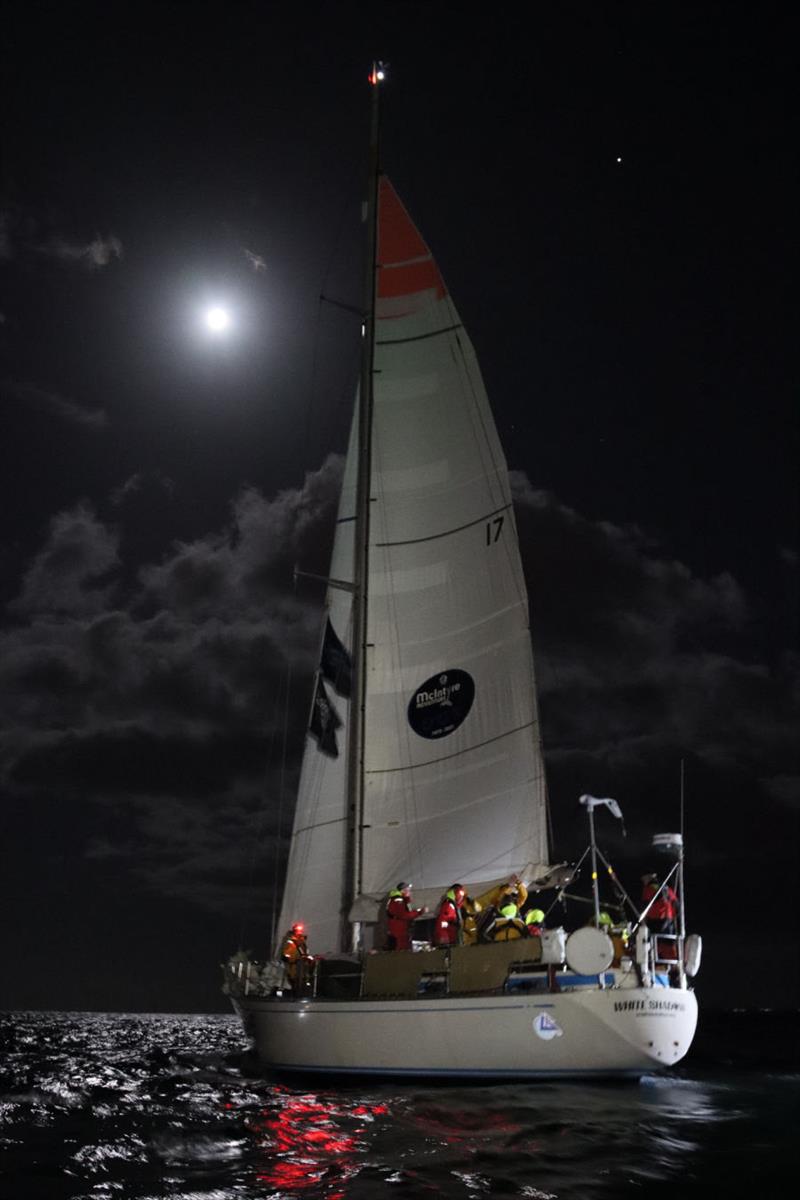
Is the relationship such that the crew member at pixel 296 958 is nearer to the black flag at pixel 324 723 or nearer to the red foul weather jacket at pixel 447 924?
the red foul weather jacket at pixel 447 924

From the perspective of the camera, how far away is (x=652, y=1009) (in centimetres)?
1400

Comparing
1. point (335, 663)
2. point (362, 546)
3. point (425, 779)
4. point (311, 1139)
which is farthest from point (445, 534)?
point (311, 1139)

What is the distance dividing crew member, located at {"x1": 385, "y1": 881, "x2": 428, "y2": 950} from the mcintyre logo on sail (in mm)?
3130

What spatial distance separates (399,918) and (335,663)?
612 centimetres

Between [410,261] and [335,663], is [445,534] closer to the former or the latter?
[335,663]

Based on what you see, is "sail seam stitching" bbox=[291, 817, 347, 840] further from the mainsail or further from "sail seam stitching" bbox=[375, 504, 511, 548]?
"sail seam stitching" bbox=[375, 504, 511, 548]

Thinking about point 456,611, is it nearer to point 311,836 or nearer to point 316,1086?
point 311,836

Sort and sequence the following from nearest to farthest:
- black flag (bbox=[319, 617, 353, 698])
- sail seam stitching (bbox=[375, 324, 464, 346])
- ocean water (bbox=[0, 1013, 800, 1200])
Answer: ocean water (bbox=[0, 1013, 800, 1200]), black flag (bbox=[319, 617, 353, 698]), sail seam stitching (bbox=[375, 324, 464, 346])

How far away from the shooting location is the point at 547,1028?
14.0 meters

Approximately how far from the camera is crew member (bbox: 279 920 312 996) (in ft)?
56.7

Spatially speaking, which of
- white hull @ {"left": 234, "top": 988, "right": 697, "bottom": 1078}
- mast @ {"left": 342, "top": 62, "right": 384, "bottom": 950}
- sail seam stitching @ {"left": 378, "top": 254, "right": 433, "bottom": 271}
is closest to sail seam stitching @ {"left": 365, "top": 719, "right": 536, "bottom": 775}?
mast @ {"left": 342, "top": 62, "right": 384, "bottom": 950}

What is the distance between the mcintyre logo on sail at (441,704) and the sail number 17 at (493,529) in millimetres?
2774

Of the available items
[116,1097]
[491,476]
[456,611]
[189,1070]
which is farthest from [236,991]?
[491,476]

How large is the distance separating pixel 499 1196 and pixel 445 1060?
628 cm
